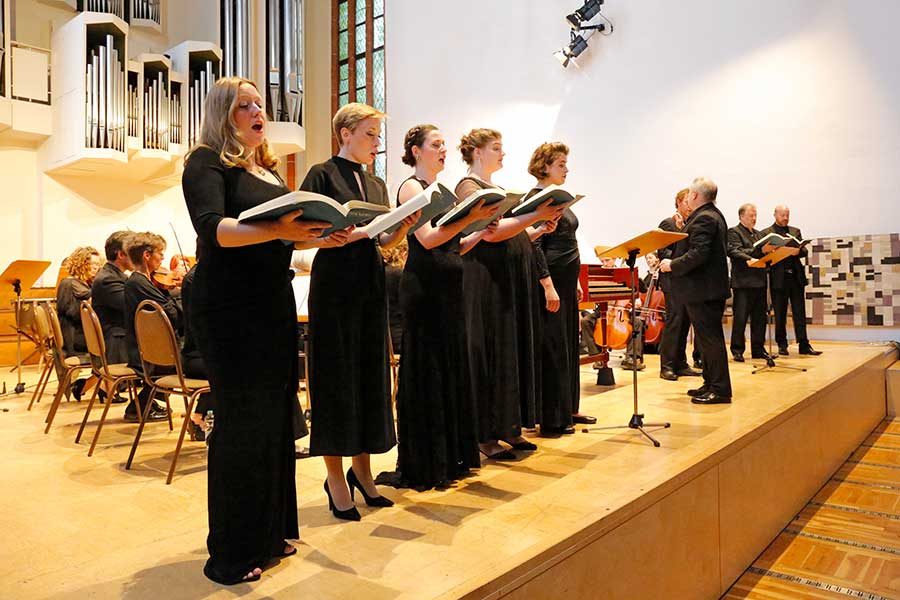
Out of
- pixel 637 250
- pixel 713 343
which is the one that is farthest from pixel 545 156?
pixel 713 343

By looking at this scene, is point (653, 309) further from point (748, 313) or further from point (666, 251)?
point (748, 313)

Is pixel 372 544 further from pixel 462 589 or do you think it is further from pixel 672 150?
pixel 672 150

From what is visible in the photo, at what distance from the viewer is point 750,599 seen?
9.04 feet

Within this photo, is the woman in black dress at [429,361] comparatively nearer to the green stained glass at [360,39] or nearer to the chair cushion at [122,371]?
the chair cushion at [122,371]

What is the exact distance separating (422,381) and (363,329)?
40 centimetres

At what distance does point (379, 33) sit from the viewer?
1172 cm

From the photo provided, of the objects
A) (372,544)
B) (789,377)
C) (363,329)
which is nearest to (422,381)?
(363,329)

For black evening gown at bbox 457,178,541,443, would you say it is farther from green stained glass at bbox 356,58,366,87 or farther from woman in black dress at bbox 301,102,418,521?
green stained glass at bbox 356,58,366,87

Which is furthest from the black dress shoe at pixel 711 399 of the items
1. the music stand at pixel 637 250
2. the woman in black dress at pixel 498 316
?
the woman in black dress at pixel 498 316

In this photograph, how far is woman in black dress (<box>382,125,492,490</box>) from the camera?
257 cm

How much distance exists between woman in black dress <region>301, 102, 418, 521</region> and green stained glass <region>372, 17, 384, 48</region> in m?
10.0

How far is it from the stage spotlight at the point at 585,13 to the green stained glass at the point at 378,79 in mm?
3831

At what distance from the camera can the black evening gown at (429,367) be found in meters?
2.57

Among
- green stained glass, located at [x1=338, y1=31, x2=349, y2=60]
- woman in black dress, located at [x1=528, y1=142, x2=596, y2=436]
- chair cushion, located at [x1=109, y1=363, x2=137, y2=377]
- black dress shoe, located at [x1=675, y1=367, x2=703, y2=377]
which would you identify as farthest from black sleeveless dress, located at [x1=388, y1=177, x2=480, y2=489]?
green stained glass, located at [x1=338, y1=31, x2=349, y2=60]
